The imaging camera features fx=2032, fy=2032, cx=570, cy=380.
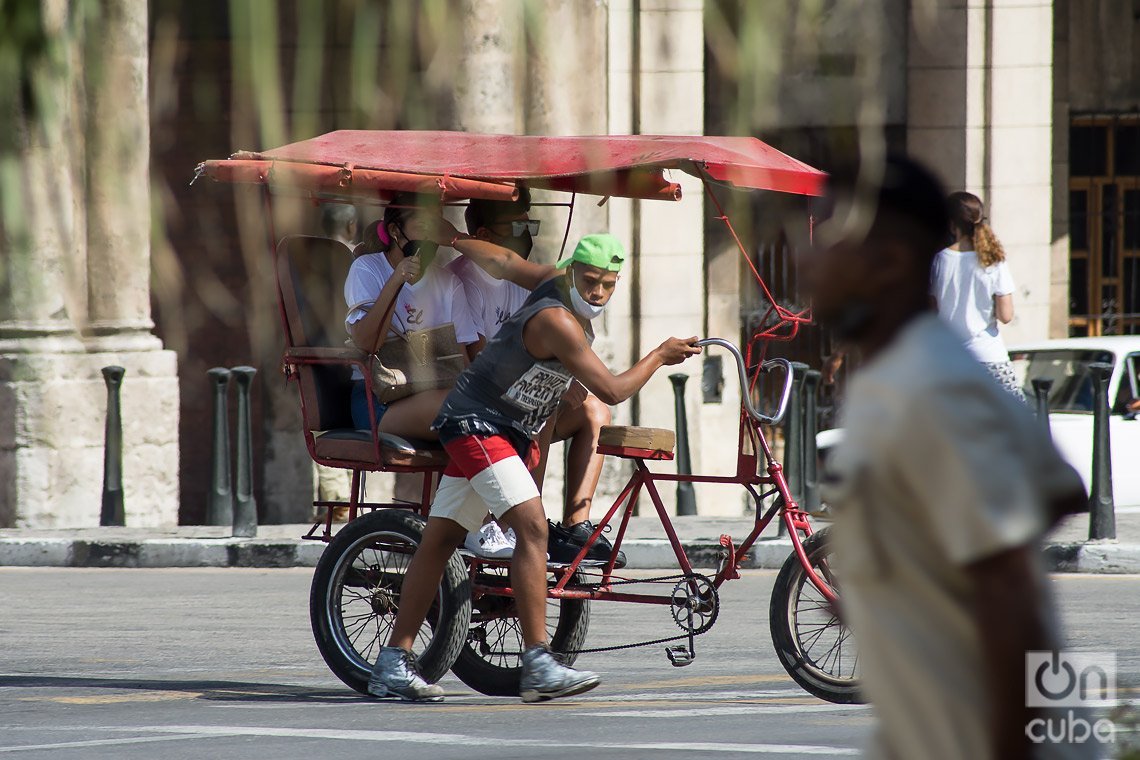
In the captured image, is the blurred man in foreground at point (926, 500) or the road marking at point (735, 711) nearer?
the blurred man in foreground at point (926, 500)

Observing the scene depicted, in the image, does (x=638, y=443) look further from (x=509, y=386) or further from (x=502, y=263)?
(x=502, y=263)

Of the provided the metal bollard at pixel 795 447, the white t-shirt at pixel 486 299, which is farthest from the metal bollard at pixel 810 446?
the white t-shirt at pixel 486 299

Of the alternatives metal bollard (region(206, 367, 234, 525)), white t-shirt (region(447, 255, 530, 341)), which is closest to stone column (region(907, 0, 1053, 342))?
metal bollard (region(206, 367, 234, 525))

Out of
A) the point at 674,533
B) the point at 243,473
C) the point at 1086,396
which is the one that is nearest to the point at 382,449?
the point at 674,533

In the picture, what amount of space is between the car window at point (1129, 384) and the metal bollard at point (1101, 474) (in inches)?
70.2

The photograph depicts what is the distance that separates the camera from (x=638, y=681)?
823 centimetres

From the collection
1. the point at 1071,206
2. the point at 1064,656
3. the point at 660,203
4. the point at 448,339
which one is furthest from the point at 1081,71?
the point at 1064,656

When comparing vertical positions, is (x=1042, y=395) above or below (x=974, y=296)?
below

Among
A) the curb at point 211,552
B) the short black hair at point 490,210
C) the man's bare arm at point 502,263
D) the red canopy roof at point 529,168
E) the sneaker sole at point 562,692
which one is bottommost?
the curb at point 211,552

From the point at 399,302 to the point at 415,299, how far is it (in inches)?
6.6

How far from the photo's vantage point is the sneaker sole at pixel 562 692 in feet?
23.6

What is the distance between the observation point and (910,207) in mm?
2691

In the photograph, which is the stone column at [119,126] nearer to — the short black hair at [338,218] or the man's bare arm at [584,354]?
the man's bare arm at [584,354]

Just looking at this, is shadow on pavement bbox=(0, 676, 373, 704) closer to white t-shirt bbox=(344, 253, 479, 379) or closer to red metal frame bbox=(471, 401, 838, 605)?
red metal frame bbox=(471, 401, 838, 605)
